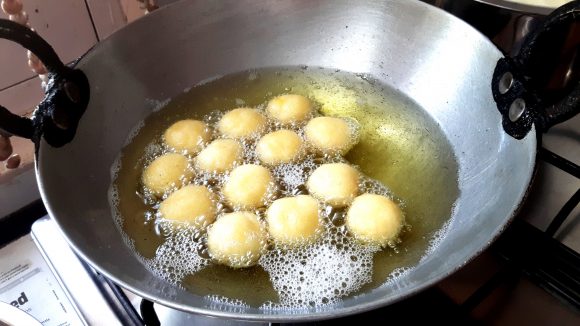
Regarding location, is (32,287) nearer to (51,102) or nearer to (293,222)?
(51,102)

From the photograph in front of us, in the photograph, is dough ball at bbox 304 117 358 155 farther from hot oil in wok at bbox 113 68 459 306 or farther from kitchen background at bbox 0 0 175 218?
kitchen background at bbox 0 0 175 218

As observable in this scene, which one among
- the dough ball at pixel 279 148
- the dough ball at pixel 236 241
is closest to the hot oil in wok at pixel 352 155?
the dough ball at pixel 236 241

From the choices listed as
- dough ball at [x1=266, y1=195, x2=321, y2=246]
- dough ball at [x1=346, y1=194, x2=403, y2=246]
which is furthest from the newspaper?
dough ball at [x1=346, y1=194, x2=403, y2=246]

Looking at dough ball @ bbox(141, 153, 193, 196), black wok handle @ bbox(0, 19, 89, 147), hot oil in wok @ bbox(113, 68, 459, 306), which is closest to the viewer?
black wok handle @ bbox(0, 19, 89, 147)

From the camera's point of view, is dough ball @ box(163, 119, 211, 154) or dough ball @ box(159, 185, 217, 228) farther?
dough ball @ box(163, 119, 211, 154)

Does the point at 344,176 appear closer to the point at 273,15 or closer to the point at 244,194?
the point at 244,194

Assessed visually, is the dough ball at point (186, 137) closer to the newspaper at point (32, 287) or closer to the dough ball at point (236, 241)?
the dough ball at point (236, 241)

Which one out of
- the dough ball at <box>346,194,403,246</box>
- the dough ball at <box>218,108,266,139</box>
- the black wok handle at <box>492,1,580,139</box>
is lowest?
the dough ball at <box>346,194,403,246</box>

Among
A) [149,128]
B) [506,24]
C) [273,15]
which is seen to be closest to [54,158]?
[149,128]
